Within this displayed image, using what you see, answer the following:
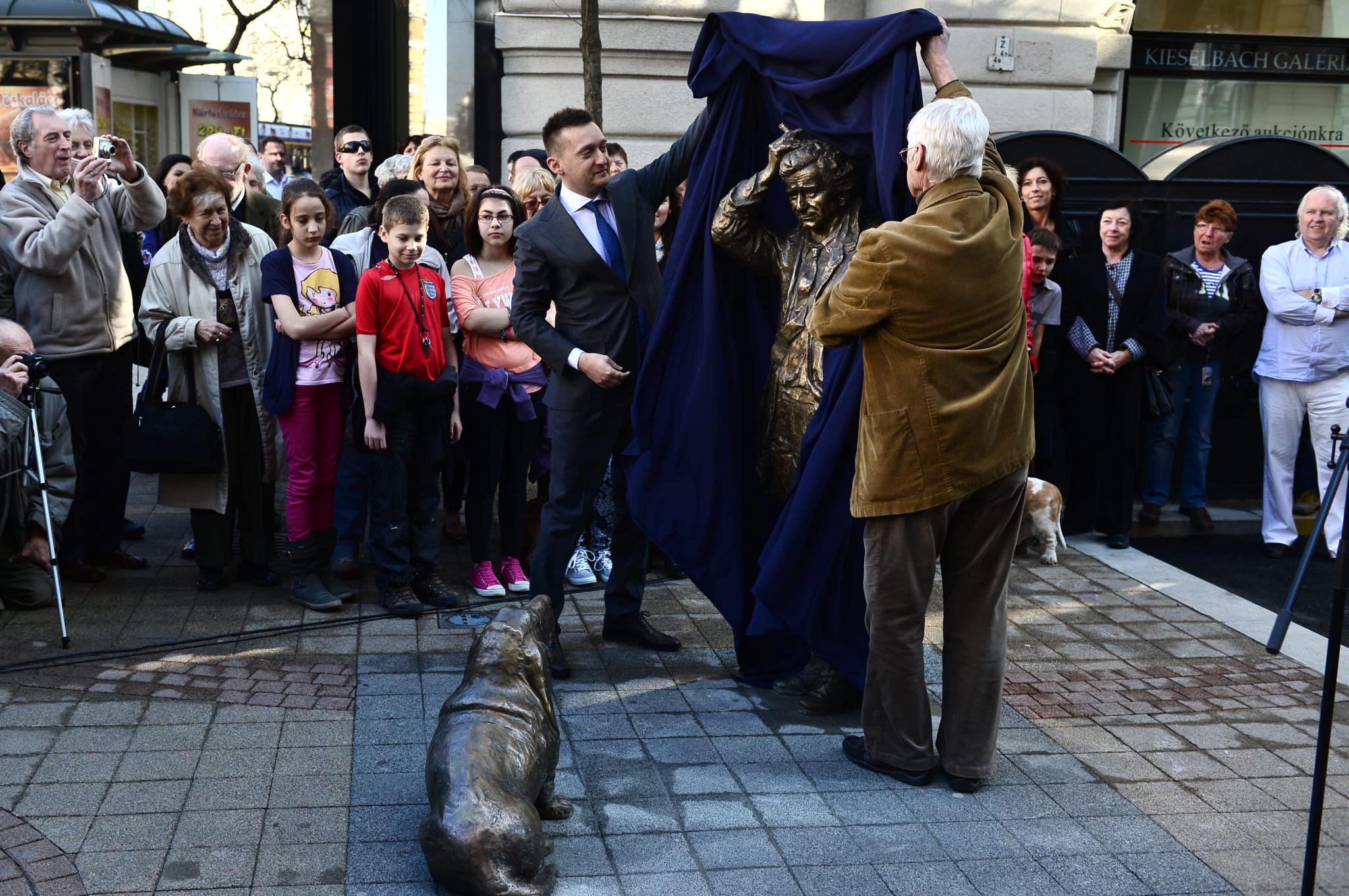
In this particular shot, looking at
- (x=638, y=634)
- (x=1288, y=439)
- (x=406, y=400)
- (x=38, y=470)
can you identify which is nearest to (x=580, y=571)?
(x=638, y=634)

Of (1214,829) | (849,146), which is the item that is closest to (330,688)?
(849,146)

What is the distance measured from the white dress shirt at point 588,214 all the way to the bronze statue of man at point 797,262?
53cm

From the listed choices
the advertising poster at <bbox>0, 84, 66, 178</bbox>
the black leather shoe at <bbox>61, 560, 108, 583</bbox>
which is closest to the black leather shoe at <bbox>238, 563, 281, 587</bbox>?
the black leather shoe at <bbox>61, 560, 108, 583</bbox>

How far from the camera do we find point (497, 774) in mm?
3582

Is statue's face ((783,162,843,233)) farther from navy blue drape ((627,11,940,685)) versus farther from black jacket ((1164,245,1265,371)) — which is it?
black jacket ((1164,245,1265,371))

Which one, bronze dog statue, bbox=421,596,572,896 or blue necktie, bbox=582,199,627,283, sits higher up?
blue necktie, bbox=582,199,627,283

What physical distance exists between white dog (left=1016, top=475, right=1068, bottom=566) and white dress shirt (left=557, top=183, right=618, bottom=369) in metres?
3.22

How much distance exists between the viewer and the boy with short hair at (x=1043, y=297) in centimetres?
760

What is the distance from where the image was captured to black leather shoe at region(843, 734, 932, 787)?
4410 mm

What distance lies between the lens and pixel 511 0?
11281 mm

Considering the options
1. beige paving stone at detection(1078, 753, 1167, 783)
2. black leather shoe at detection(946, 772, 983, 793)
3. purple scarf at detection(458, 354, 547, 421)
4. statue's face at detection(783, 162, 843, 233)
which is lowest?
beige paving stone at detection(1078, 753, 1167, 783)

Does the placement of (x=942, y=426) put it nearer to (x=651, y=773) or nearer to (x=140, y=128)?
(x=651, y=773)

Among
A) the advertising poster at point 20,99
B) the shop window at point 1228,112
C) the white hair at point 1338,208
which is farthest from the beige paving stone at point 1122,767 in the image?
the advertising poster at point 20,99

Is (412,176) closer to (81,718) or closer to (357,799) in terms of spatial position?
(81,718)
